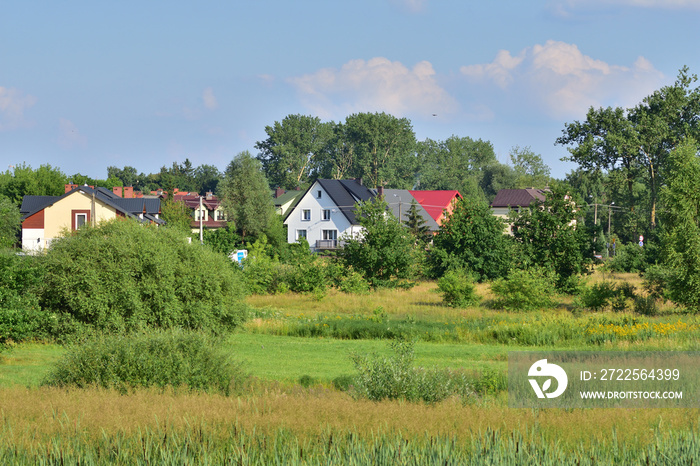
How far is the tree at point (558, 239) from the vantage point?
4112 centimetres

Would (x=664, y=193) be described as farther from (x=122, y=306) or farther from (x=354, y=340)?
(x=122, y=306)

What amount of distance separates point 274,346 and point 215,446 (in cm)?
1617

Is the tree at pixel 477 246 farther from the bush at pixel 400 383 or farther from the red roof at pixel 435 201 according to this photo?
the red roof at pixel 435 201

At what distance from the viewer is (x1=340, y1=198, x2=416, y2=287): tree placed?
4422 centimetres

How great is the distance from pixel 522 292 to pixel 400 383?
23.5m

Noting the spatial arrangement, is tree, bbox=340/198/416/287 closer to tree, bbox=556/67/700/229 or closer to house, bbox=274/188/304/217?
tree, bbox=556/67/700/229

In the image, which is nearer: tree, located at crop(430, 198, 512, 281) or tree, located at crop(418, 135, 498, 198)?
tree, located at crop(430, 198, 512, 281)

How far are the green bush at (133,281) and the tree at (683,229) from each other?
20.5 metres

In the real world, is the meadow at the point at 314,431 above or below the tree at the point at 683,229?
below

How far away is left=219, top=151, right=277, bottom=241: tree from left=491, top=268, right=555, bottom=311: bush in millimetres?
54254

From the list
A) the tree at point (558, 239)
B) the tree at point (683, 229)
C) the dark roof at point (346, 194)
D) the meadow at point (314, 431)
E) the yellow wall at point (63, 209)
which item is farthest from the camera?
the dark roof at point (346, 194)

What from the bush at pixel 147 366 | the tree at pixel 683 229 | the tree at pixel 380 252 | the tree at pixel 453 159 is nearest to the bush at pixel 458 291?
the tree at pixel 380 252

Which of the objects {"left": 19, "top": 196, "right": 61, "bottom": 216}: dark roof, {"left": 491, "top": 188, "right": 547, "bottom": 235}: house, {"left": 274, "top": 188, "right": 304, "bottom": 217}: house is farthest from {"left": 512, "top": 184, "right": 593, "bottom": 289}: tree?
{"left": 274, "top": 188, "right": 304, "bottom": 217}: house

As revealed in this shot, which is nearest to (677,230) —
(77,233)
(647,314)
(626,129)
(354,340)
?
(647,314)
